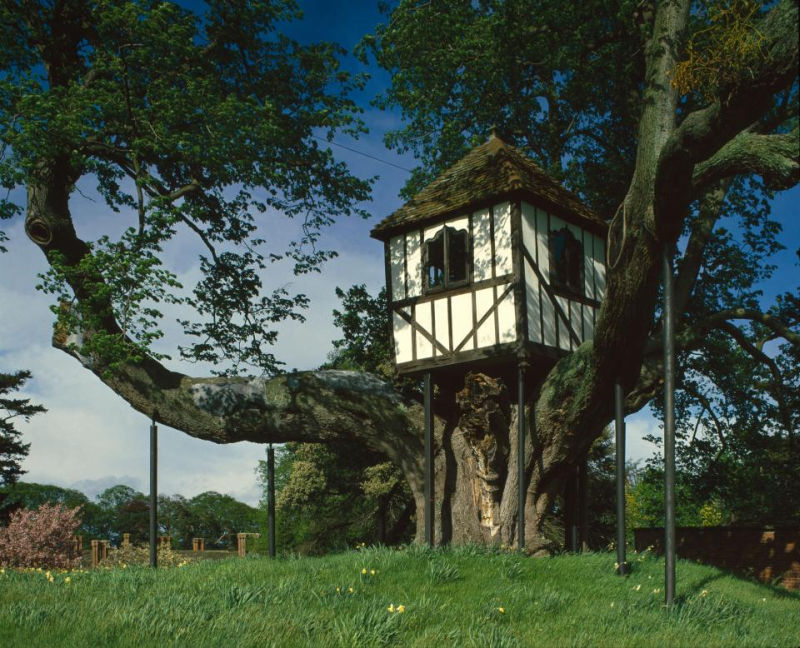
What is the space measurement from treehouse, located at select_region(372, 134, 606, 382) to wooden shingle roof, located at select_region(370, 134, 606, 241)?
3 cm

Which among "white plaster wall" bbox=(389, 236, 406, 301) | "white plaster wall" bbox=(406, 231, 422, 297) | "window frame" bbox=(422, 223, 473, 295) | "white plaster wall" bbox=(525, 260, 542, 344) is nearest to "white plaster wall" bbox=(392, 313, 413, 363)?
"white plaster wall" bbox=(389, 236, 406, 301)

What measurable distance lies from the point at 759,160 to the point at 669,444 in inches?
125

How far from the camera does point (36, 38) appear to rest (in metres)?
16.0

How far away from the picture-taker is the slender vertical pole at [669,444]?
8.61 meters

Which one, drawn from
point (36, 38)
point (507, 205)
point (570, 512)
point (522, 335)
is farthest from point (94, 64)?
point (570, 512)

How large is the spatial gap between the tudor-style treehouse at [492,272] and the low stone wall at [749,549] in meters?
7.75

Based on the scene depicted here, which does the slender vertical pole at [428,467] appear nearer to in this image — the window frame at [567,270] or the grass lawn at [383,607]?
the window frame at [567,270]

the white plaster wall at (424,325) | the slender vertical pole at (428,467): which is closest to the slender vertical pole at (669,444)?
the slender vertical pole at (428,467)

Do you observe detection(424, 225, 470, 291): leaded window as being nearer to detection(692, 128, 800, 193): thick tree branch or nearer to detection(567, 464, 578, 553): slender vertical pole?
detection(567, 464, 578, 553): slender vertical pole

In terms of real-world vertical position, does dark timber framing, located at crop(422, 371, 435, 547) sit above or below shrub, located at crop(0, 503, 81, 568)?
above

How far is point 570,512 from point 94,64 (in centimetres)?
1390

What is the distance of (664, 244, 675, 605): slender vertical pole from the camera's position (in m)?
8.61

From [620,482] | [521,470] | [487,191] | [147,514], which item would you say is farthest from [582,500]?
[147,514]

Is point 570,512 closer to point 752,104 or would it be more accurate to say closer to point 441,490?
point 441,490
